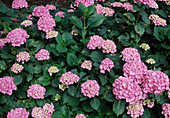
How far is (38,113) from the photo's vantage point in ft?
6.39

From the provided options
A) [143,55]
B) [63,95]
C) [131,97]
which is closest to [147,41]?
[143,55]

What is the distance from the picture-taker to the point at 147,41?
2.63 m

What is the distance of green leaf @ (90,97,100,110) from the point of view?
1.77 meters

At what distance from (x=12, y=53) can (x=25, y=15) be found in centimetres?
79

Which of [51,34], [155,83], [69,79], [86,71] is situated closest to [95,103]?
[69,79]

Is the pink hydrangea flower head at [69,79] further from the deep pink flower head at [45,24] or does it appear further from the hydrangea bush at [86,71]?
the deep pink flower head at [45,24]

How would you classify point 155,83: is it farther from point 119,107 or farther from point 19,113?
point 19,113

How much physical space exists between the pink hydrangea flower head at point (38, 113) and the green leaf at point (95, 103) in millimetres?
Result: 620

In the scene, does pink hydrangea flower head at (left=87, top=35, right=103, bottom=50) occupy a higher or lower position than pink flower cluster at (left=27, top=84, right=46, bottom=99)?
higher

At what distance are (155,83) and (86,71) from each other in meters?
0.91

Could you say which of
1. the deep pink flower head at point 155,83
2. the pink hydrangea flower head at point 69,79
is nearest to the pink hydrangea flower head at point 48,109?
the pink hydrangea flower head at point 69,79

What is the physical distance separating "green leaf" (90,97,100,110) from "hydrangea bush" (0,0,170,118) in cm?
1

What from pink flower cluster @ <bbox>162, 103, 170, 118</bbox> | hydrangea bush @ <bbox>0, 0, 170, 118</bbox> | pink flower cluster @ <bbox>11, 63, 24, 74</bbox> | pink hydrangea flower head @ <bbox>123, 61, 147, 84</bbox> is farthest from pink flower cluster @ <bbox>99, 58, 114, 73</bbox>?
pink flower cluster @ <bbox>11, 63, 24, 74</bbox>

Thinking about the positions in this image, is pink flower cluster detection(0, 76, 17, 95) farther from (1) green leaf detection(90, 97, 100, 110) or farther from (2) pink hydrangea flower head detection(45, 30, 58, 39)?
(1) green leaf detection(90, 97, 100, 110)
